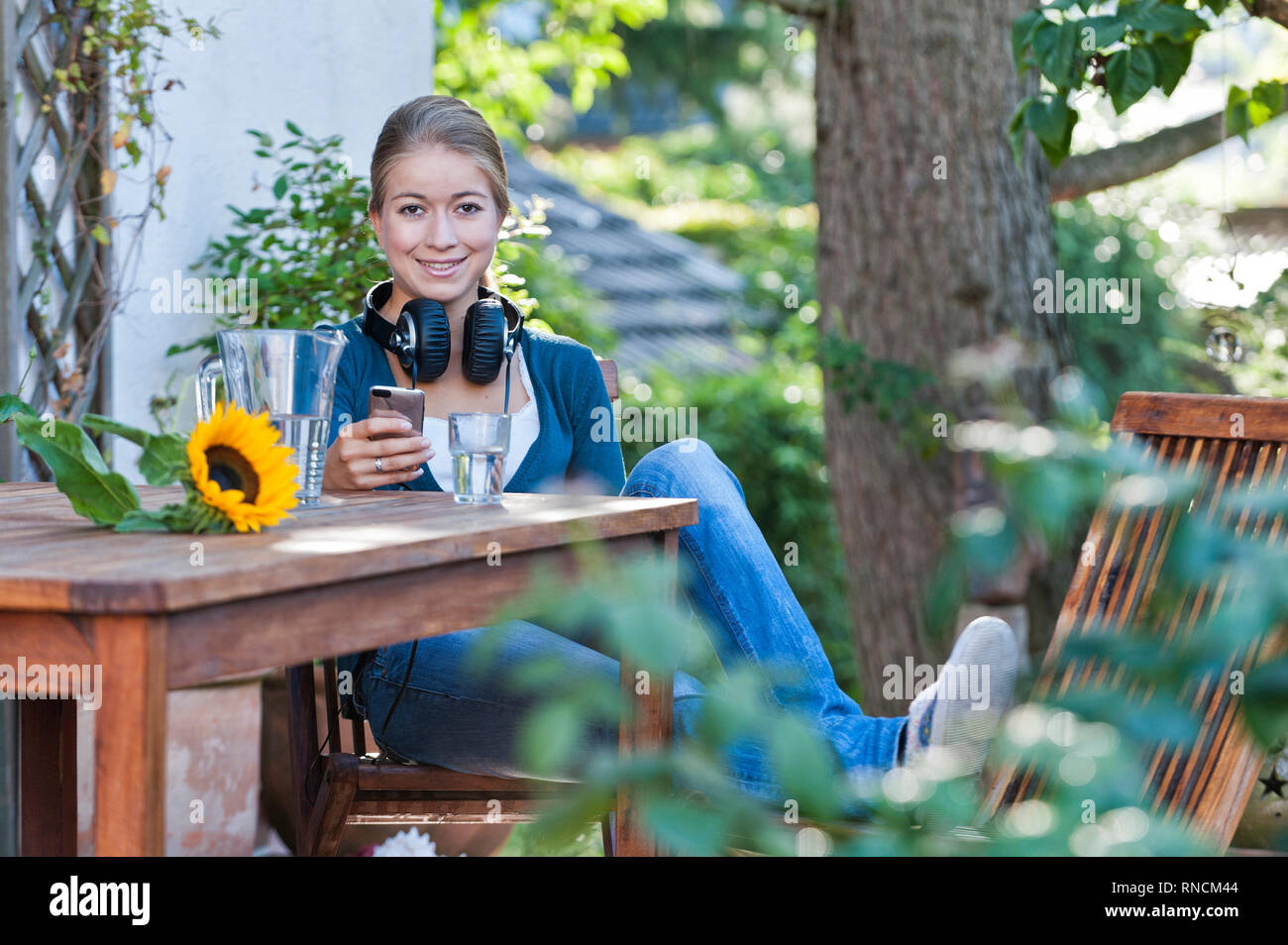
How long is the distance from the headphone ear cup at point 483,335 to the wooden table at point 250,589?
48 centimetres

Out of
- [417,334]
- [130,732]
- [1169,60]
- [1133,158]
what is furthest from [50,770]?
[1133,158]

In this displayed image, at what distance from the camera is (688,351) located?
26.8ft

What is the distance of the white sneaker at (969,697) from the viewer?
1.50 meters

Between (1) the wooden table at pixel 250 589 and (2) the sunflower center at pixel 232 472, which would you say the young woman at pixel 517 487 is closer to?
(1) the wooden table at pixel 250 589

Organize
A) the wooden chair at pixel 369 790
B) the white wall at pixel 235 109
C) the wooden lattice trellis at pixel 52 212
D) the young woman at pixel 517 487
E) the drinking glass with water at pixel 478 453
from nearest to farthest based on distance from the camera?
1. the drinking glass with water at pixel 478 453
2. the young woman at pixel 517 487
3. the wooden chair at pixel 369 790
4. the wooden lattice trellis at pixel 52 212
5. the white wall at pixel 235 109

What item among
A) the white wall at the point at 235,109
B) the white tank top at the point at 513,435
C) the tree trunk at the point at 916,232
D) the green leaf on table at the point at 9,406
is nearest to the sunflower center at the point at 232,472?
the green leaf on table at the point at 9,406

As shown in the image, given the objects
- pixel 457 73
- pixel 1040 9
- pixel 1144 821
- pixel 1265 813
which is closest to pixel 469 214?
pixel 1040 9

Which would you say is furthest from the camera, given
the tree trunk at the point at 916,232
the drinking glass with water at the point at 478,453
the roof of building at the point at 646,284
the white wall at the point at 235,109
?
the roof of building at the point at 646,284

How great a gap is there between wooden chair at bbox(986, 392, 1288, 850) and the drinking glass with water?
661mm

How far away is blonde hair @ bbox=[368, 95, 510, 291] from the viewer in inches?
84.4

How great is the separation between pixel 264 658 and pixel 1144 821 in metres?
0.69

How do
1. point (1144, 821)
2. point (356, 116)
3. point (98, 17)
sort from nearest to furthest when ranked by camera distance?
point (1144, 821) → point (98, 17) → point (356, 116)
